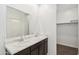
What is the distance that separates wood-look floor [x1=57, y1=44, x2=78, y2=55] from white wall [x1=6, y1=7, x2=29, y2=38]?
2.08 ft

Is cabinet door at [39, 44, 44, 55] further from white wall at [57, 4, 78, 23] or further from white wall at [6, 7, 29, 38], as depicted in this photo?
white wall at [57, 4, 78, 23]

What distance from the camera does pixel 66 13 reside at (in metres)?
1.39

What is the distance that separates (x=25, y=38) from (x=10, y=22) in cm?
36

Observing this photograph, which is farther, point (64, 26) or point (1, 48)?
point (64, 26)

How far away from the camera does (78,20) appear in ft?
4.54

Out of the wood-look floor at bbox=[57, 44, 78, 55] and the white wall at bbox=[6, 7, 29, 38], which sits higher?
the white wall at bbox=[6, 7, 29, 38]

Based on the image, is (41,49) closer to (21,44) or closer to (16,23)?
(21,44)

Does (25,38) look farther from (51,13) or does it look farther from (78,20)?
(78,20)

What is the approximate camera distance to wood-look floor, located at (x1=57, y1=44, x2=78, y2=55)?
4.54ft

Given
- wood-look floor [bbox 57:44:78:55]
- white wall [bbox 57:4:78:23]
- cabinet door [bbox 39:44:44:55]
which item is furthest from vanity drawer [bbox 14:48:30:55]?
white wall [bbox 57:4:78:23]

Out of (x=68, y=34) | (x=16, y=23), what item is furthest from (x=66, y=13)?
(x=16, y=23)

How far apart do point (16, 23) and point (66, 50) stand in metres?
0.98
